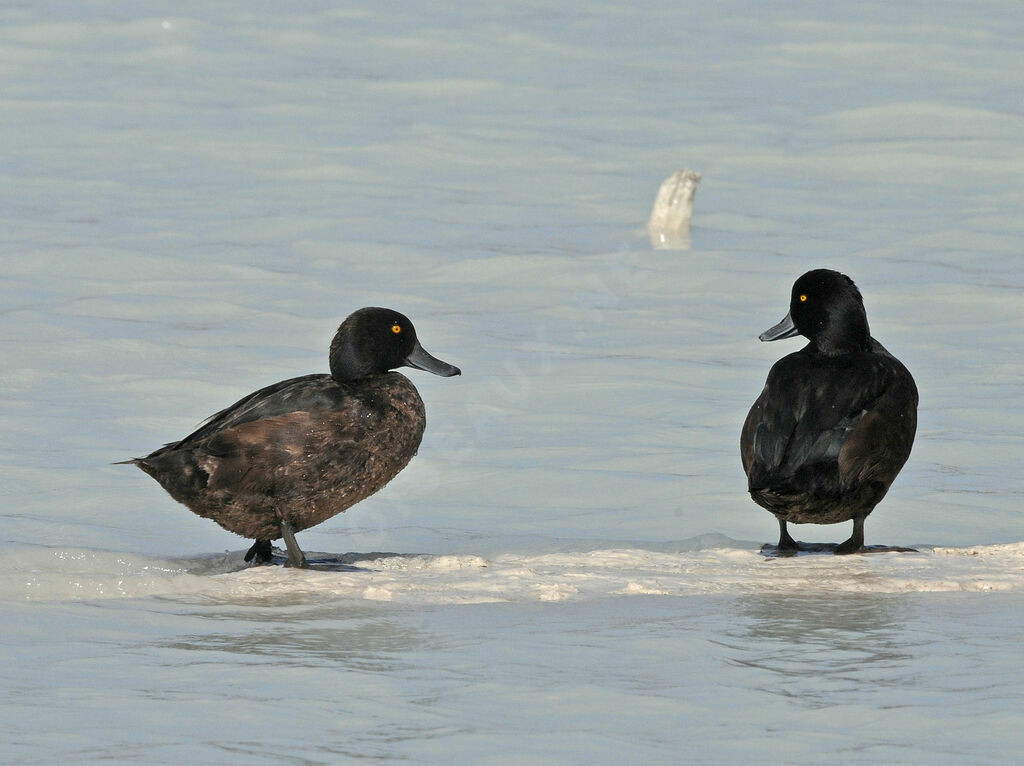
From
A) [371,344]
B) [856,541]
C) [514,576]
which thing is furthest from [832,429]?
[371,344]

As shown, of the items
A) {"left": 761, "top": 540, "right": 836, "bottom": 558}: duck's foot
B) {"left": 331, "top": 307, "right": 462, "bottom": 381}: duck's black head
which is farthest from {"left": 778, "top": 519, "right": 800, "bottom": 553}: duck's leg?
{"left": 331, "top": 307, "right": 462, "bottom": 381}: duck's black head

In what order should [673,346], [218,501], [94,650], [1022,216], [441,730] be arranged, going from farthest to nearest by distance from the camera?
1. [1022,216]
2. [673,346]
3. [218,501]
4. [94,650]
5. [441,730]

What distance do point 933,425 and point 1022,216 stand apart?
7135 mm

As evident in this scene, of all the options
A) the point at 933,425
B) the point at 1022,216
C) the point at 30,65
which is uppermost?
the point at 30,65

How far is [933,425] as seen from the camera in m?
10.0

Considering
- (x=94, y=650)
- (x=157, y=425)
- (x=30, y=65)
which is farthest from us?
(x=30, y=65)

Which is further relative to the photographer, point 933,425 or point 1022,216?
point 1022,216

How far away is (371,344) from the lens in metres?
7.65

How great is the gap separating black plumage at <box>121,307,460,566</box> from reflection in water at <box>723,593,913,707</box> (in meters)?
1.73

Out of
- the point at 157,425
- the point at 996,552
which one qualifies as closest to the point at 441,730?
the point at 996,552

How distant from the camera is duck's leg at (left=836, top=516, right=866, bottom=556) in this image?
731 cm

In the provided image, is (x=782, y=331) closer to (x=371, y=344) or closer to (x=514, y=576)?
(x=371, y=344)

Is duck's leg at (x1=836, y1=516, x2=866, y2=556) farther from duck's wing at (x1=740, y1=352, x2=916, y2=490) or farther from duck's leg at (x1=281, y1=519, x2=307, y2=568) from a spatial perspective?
duck's leg at (x1=281, y1=519, x2=307, y2=568)

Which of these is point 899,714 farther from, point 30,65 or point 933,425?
point 30,65
